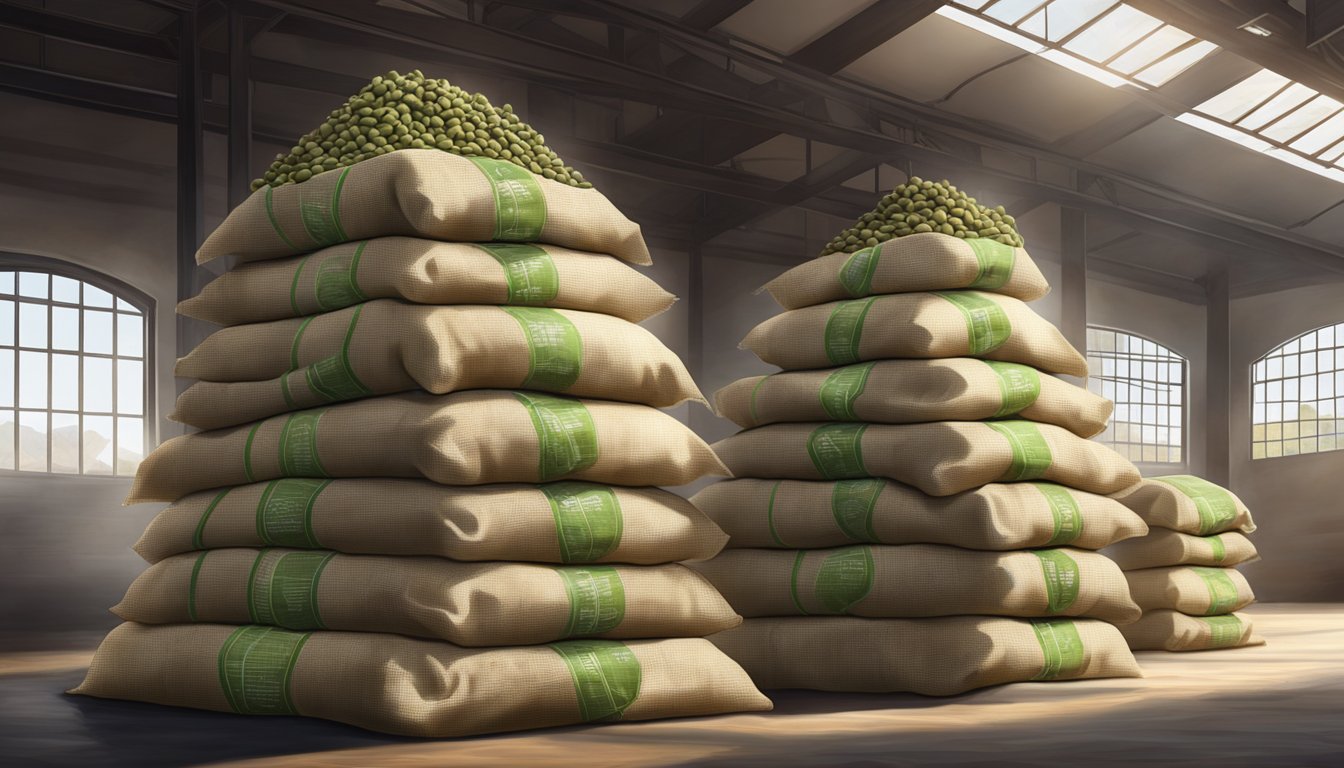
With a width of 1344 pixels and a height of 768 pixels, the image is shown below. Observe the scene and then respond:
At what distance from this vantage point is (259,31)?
641 centimetres

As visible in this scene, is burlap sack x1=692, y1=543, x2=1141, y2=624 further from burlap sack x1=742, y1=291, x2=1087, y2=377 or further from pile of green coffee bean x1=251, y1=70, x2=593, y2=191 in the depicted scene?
pile of green coffee bean x1=251, y1=70, x2=593, y2=191

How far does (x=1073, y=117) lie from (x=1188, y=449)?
19.5 ft

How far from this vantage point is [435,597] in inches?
96.3

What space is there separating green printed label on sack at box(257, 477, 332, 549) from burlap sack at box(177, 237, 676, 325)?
1.25 feet

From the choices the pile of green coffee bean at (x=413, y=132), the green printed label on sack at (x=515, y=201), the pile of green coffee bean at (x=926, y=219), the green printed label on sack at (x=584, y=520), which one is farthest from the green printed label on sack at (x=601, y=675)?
the pile of green coffee bean at (x=926, y=219)

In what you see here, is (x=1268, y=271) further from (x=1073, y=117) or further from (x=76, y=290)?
(x=76, y=290)

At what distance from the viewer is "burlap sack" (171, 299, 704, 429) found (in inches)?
102

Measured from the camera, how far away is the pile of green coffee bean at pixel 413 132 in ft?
9.56

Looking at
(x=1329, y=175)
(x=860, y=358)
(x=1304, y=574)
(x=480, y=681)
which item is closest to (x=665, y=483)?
(x=480, y=681)

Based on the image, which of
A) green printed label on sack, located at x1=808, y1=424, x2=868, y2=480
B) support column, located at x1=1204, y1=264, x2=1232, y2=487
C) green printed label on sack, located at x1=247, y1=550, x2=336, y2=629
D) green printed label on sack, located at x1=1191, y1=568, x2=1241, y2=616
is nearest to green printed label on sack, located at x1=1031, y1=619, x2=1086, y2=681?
green printed label on sack, located at x1=808, y1=424, x2=868, y2=480

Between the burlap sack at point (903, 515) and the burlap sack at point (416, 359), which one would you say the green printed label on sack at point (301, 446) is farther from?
the burlap sack at point (903, 515)

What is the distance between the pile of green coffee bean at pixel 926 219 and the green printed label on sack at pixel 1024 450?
588 millimetres

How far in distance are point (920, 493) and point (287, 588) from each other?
1.59 m

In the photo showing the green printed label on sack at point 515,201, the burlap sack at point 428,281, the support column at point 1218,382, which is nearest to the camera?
the burlap sack at point 428,281
